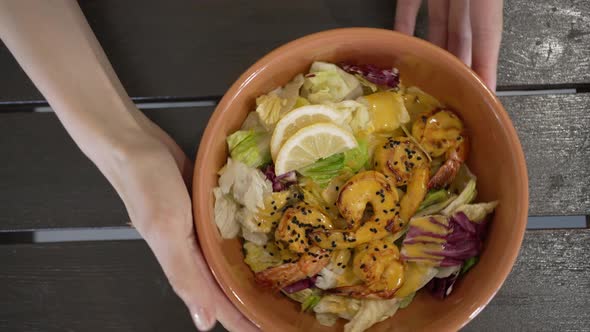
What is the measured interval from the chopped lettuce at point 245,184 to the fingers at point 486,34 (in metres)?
0.60

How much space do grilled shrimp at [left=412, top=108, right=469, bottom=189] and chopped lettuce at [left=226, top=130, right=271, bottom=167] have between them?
1.09ft

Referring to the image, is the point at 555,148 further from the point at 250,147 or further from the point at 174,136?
the point at 174,136

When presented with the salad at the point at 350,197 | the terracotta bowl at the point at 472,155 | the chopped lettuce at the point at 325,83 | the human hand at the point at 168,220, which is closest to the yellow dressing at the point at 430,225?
the salad at the point at 350,197

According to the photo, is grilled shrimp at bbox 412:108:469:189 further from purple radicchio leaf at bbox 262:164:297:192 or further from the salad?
purple radicchio leaf at bbox 262:164:297:192

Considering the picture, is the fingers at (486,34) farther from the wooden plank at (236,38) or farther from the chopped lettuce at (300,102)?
the chopped lettuce at (300,102)

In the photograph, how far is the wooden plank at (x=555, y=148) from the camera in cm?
138

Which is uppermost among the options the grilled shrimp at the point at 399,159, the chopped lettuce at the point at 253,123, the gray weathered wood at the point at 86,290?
the chopped lettuce at the point at 253,123

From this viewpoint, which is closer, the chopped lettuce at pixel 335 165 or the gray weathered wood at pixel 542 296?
the chopped lettuce at pixel 335 165

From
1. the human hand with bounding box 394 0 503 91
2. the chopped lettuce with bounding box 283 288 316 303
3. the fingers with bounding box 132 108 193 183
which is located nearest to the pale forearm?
the fingers with bounding box 132 108 193 183

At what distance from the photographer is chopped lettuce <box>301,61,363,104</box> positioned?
3.80 ft

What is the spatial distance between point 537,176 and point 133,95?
109 cm

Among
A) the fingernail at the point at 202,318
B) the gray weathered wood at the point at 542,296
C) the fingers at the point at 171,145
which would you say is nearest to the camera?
the fingernail at the point at 202,318

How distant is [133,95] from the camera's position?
144cm

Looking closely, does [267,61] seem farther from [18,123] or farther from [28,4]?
[18,123]
